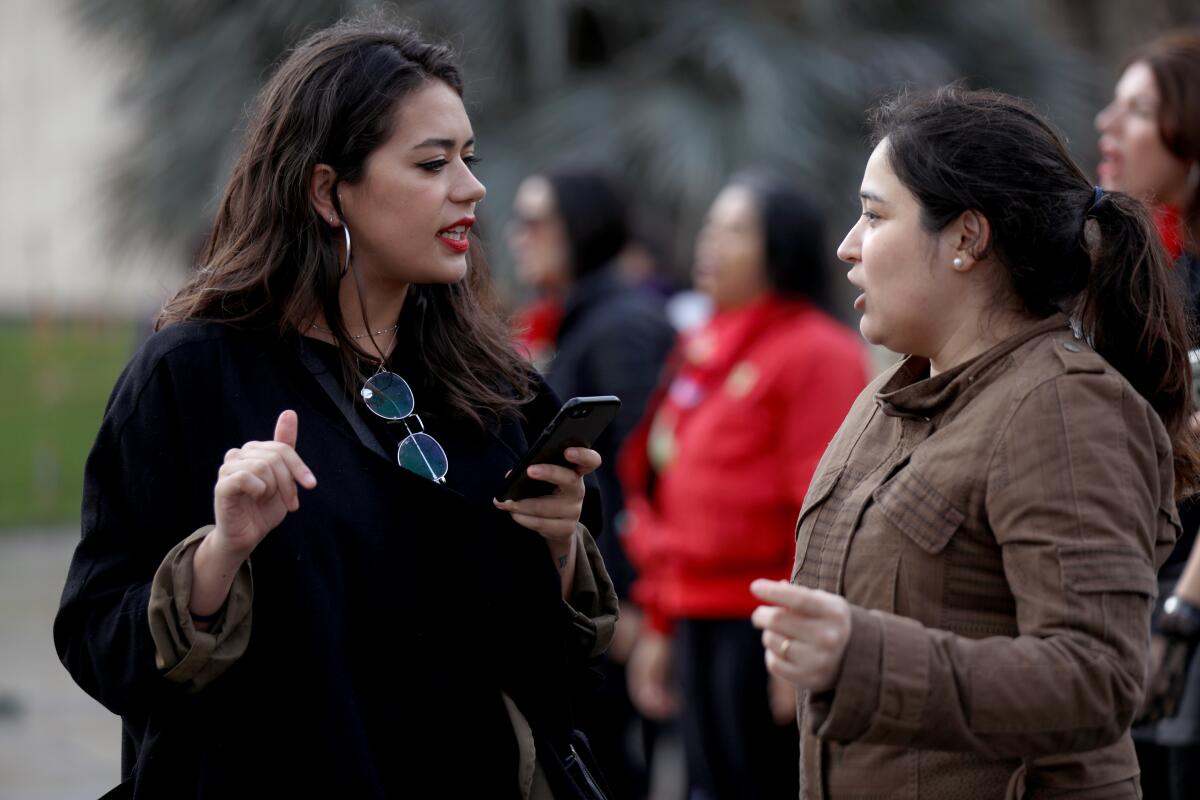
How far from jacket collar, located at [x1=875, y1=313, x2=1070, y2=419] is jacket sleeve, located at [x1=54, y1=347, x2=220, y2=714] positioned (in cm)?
97

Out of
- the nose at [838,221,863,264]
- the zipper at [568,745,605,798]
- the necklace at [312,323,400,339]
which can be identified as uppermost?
the necklace at [312,323,400,339]

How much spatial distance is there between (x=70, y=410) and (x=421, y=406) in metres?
11.6

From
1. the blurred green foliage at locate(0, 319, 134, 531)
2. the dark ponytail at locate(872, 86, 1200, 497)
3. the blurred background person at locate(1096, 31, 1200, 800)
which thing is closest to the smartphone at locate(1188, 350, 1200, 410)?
the blurred background person at locate(1096, 31, 1200, 800)

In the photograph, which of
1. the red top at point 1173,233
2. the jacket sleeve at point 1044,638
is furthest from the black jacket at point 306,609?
the red top at point 1173,233

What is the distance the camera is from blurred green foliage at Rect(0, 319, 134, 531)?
38.5 ft

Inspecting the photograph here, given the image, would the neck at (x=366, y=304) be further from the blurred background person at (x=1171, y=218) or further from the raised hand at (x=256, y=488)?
the blurred background person at (x=1171, y=218)

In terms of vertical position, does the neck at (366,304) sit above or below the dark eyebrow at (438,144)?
below

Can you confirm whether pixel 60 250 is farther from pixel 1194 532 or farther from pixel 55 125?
pixel 1194 532

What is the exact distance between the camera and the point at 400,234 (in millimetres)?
2344

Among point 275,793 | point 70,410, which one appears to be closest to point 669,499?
point 275,793

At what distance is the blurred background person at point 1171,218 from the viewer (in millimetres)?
2938

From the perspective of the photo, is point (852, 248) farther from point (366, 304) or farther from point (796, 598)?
point (366, 304)

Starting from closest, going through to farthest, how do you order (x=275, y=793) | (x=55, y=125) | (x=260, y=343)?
(x=275, y=793), (x=260, y=343), (x=55, y=125)

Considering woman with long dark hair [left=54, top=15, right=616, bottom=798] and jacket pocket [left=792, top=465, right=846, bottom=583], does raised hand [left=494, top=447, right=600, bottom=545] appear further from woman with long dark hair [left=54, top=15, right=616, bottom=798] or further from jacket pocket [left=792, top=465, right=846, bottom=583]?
jacket pocket [left=792, top=465, right=846, bottom=583]
